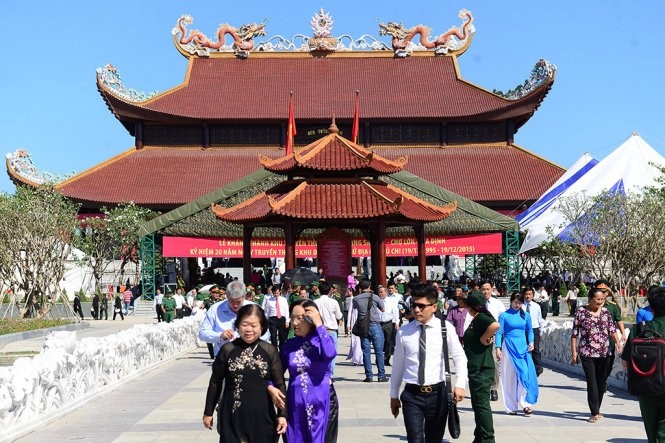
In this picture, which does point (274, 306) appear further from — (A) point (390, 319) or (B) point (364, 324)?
(A) point (390, 319)

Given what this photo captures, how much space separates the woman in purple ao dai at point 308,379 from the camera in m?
7.20

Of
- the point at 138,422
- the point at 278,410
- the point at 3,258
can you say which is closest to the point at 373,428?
the point at 138,422

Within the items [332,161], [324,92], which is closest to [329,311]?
[332,161]

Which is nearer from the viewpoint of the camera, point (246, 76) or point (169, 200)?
point (169, 200)

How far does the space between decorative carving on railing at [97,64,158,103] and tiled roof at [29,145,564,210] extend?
8.96 feet

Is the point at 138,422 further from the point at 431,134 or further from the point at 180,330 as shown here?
the point at 431,134

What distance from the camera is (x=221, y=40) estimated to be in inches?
2258

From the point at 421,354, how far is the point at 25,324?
22628 mm

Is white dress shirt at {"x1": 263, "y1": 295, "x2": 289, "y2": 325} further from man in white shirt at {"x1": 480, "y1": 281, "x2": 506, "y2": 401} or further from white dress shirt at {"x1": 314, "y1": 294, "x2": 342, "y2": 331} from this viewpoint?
man in white shirt at {"x1": 480, "y1": 281, "x2": 506, "y2": 401}

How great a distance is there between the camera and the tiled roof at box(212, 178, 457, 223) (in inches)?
1098

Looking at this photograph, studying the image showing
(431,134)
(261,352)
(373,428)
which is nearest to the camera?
(261,352)

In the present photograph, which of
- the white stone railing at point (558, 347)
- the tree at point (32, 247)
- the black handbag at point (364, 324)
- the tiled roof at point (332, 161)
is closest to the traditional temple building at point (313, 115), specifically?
the tree at point (32, 247)

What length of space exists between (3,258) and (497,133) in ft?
97.9

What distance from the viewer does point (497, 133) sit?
5384 centimetres
